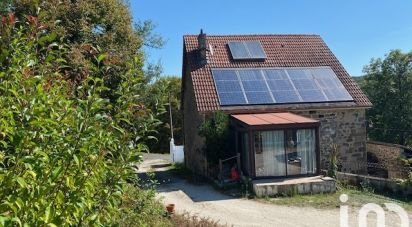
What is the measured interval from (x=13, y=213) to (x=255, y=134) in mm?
12858

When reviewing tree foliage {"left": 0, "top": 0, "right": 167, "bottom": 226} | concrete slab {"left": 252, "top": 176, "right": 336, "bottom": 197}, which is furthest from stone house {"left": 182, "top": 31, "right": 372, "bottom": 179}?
tree foliage {"left": 0, "top": 0, "right": 167, "bottom": 226}

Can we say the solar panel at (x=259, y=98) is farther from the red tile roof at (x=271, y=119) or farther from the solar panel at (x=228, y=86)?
the red tile roof at (x=271, y=119)

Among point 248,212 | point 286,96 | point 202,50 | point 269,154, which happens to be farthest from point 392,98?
point 248,212

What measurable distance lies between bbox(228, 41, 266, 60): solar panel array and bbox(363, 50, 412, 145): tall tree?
14802mm

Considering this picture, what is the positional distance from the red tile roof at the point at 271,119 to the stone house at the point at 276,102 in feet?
0.11

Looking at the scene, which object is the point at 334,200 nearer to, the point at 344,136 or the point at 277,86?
the point at 344,136

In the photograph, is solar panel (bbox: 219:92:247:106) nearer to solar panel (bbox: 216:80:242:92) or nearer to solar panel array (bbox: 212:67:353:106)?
solar panel array (bbox: 212:67:353:106)

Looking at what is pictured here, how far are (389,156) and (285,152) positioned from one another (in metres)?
6.34

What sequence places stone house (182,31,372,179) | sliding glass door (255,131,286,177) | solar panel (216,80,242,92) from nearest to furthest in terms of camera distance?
sliding glass door (255,131,286,177)
stone house (182,31,372,179)
solar panel (216,80,242,92)

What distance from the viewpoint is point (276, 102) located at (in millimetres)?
16953

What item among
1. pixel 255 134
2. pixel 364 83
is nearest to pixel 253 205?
pixel 255 134

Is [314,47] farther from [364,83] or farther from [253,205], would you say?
[364,83]

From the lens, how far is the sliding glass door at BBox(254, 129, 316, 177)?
14484 mm

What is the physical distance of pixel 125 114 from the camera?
119 inches
